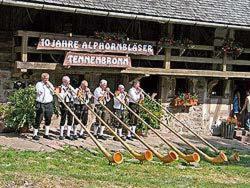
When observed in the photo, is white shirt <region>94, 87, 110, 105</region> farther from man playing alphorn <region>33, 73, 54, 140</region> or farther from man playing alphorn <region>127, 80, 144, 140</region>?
man playing alphorn <region>33, 73, 54, 140</region>

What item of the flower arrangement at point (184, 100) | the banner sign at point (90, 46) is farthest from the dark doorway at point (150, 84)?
the banner sign at point (90, 46)

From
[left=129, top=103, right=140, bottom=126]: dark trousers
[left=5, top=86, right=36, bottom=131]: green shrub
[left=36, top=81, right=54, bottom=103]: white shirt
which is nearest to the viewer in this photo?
[left=36, top=81, right=54, bottom=103]: white shirt

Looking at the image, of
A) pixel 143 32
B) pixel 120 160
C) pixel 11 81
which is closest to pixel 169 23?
pixel 143 32

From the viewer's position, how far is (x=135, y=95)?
47.9ft

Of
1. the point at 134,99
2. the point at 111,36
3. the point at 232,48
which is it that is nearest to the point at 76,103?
the point at 134,99

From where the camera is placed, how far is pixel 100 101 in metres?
13.5

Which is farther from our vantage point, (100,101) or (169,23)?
(169,23)

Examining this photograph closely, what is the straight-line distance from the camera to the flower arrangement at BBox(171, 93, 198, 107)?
55.2 feet

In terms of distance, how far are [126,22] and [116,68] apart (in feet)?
5.83

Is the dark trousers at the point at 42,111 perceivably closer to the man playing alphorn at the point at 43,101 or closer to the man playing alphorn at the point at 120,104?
the man playing alphorn at the point at 43,101

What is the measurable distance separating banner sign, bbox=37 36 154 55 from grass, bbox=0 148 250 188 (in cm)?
292

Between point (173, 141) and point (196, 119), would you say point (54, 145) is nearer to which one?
point (173, 141)

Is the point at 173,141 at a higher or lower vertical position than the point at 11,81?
lower

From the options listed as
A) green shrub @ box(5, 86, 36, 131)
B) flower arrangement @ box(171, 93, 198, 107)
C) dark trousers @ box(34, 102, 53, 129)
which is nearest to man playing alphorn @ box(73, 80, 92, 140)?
dark trousers @ box(34, 102, 53, 129)
